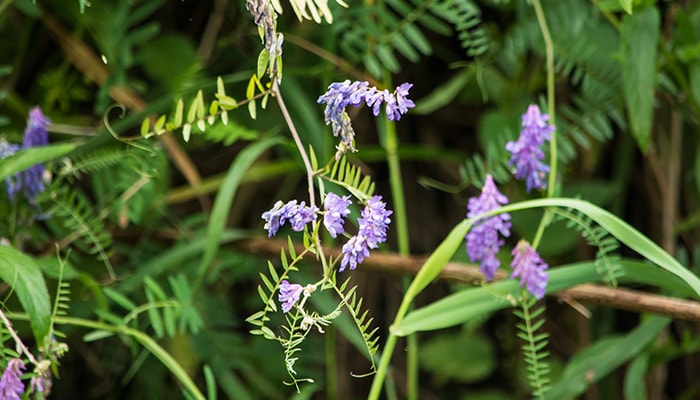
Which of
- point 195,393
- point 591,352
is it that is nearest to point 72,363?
point 195,393

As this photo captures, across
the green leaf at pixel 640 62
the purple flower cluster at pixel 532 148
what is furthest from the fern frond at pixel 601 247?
the green leaf at pixel 640 62

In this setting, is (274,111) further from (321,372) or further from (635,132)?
(635,132)

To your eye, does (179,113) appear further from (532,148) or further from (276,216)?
(532,148)

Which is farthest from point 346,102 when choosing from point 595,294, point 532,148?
point 595,294

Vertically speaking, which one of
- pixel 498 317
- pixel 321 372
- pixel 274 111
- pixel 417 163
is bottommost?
pixel 321 372

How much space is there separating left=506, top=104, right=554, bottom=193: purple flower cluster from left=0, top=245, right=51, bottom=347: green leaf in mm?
422

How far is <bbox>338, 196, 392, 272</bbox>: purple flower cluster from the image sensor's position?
0.58m

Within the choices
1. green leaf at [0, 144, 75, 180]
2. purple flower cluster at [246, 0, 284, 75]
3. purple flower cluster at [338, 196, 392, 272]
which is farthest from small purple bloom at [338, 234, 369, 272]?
green leaf at [0, 144, 75, 180]

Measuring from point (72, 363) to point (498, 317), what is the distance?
0.73 meters

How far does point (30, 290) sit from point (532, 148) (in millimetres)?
451

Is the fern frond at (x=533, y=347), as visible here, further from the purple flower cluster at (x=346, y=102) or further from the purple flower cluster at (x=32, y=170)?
the purple flower cluster at (x=32, y=170)

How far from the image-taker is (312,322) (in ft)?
1.97

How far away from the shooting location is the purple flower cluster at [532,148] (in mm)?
806

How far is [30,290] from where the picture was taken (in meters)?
0.72
